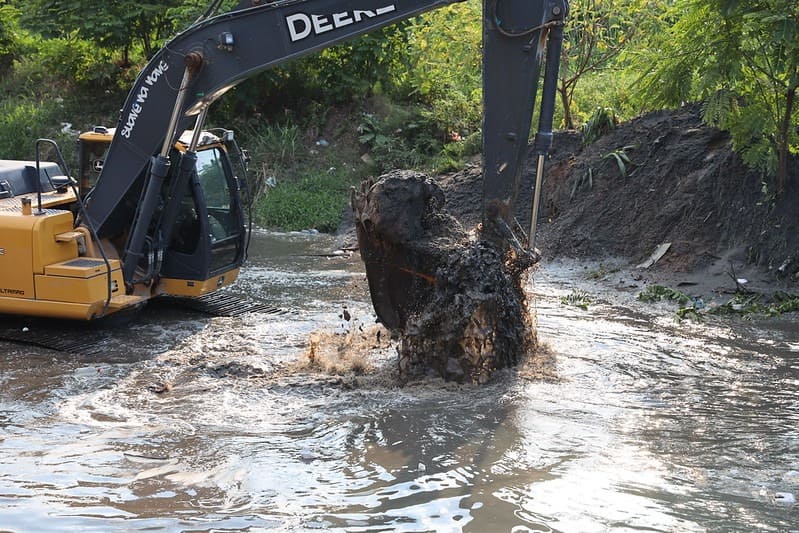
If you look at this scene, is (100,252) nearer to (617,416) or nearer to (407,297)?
(407,297)

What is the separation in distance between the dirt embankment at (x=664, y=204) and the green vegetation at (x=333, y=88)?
0.24 m

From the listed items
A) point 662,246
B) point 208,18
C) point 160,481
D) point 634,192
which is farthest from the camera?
point 634,192

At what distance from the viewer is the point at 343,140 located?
17109mm

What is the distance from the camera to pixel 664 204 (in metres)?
11.5

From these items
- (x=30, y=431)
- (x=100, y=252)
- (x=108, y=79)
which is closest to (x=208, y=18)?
(x=100, y=252)

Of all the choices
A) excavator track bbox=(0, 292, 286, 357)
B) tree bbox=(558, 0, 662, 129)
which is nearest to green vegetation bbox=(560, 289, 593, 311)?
excavator track bbox=(0, 292, 286, 357)

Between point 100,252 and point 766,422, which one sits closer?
point 766,422

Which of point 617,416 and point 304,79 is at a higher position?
point 304,79

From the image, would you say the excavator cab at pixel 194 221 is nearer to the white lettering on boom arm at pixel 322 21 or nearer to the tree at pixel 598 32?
the white lettering on boom arm at pixel 322 21

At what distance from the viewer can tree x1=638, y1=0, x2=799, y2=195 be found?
30.6ft

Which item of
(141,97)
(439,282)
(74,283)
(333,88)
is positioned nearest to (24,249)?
(74,283)

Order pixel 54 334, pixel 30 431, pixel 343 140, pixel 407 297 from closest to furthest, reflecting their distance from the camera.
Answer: pixel 30 431
pixel 407 297
pixel 54 334
pixel 343 140

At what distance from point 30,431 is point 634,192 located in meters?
7.99

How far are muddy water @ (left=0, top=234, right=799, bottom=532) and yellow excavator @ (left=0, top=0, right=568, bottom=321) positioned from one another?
641 mm
